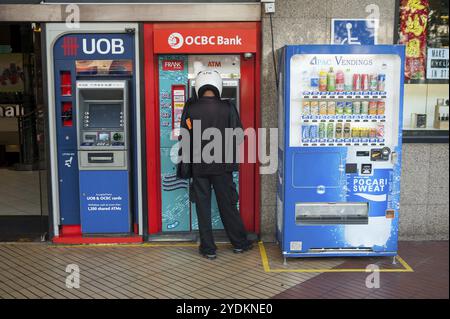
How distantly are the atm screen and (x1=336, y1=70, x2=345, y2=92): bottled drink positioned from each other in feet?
8.02

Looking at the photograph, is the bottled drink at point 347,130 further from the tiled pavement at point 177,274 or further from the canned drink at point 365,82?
the tiled pavement at point 177,274

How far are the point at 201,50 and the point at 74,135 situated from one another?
179 centimetres

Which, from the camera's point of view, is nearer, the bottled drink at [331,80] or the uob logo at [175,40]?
the bottled drink at [331,80]

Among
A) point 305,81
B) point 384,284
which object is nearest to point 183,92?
point 305,81

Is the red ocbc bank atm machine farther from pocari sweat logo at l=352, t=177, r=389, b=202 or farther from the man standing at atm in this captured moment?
pocari sweat logo at l=352, t=177, r=389, b=202

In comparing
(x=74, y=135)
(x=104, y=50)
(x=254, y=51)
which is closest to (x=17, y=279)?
(x=74, y=135)

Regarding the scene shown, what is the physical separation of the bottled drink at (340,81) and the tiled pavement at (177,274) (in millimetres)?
1821

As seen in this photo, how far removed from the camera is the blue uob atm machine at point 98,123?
586cm

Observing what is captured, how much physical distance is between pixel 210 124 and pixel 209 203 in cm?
86

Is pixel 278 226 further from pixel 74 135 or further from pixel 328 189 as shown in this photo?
pixel 74 135

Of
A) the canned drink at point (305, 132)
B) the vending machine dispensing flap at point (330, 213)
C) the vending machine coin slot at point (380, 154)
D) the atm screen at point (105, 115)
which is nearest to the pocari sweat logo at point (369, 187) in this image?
the vending machine dispensing flap at point (330, 213)

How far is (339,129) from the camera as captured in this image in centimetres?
523

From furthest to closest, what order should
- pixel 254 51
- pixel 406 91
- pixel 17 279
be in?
pixel 406 91, pixel 254 51, pixel 17 279

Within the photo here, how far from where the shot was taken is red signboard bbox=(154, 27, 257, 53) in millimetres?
5738
